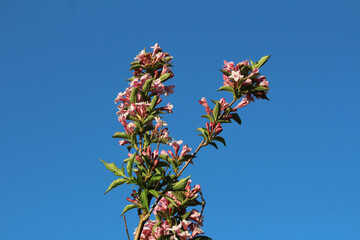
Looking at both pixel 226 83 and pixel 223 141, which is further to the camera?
pixel 226 83

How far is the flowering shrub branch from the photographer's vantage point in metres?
4.02

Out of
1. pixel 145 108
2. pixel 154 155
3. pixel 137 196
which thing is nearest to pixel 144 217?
pixel 137 196

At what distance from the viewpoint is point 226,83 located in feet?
15.6

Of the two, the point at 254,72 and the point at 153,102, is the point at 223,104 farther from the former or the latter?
the point at 153,102

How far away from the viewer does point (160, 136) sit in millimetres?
4336

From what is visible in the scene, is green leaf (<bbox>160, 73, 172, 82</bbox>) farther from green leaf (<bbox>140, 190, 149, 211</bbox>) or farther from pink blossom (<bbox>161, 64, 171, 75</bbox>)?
green leaf (<bbox>140, 190, 149, 211</bbox>)

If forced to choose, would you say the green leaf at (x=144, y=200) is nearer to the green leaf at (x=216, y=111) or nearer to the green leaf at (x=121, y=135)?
the green leaf at (x=121, y=135)

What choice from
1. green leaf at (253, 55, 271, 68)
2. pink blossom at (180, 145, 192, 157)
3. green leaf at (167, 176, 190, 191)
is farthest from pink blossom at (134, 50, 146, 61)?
green leaf at (167, 176, 190, 191)

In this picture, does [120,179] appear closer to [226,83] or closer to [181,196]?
[181,196]

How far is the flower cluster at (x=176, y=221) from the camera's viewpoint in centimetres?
448

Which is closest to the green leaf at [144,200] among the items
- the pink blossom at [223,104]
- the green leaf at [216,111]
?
the green leaf at [216,111]

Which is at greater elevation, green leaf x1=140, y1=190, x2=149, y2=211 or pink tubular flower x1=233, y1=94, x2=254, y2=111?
pink tubular flower x1=233, y1=94, x2=254, y2=111

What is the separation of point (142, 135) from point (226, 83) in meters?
1.37

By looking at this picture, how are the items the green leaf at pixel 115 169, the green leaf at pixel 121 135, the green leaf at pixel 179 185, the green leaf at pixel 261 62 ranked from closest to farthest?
the green leaf at pixel 179 185
the green leaf at pixel 115 169
the green leaf at pixel 121 135
the green leaf at pixel 261 62
